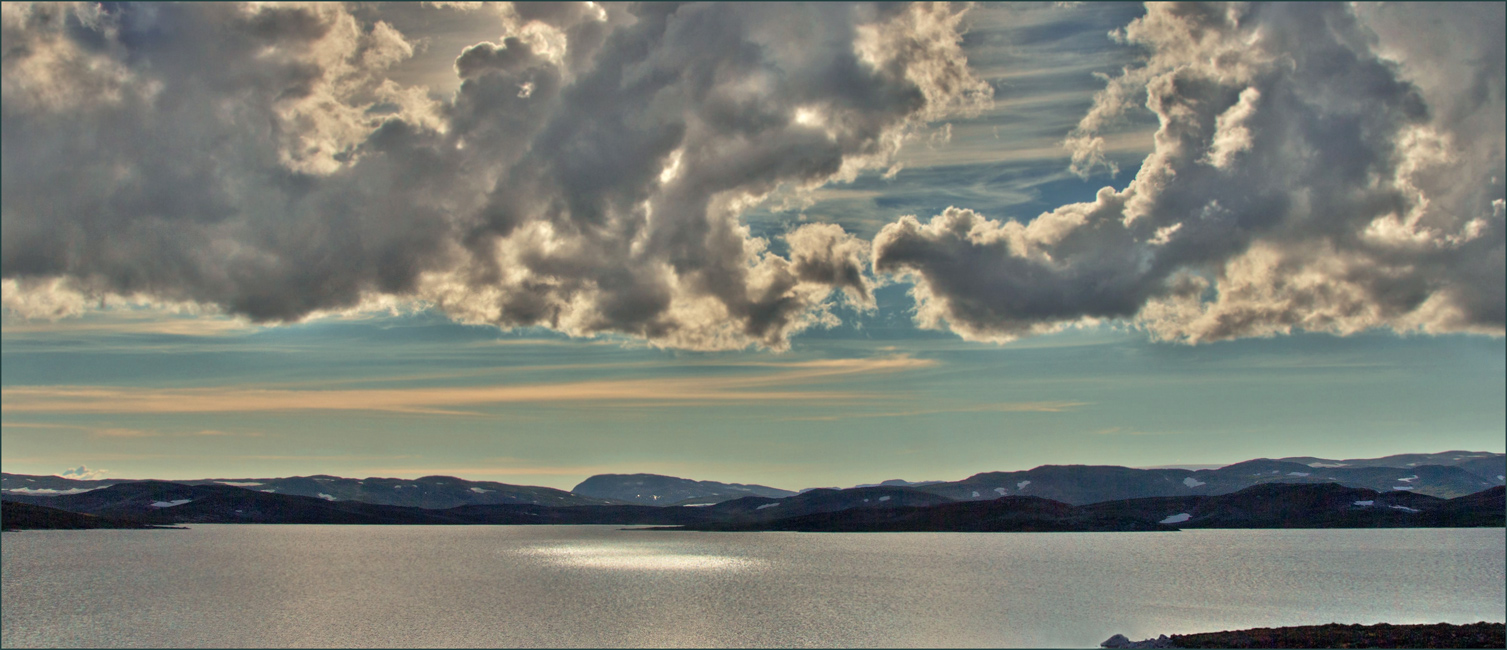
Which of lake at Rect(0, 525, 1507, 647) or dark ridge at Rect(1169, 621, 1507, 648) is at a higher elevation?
dark ridge at Rect(1169, 621, 1507, 648)

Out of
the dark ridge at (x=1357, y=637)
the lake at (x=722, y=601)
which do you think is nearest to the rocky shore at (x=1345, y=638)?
the dark ridge at (x=1357, y=637)

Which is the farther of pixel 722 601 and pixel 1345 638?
pixel 722 601

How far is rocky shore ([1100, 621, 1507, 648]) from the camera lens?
189 ft

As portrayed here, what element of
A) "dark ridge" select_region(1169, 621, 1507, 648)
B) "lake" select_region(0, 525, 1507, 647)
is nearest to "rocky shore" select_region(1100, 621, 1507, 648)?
"dark ridge" select_region(1169, 621, 1507, 648)

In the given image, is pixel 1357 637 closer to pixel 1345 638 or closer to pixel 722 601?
pixel 1345 638

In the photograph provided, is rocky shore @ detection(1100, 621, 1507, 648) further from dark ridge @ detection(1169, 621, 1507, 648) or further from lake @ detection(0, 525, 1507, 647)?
lake @ detection(0, 525, 1507, 647)

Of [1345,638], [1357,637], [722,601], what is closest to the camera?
[1345,638]

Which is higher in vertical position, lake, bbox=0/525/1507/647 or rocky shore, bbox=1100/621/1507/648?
rocky shore, bbox=1100/621/1507/648

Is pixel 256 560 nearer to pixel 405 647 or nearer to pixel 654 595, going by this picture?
pixel 654 595

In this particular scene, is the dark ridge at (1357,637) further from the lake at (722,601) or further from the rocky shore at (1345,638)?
the lake at (722,601)

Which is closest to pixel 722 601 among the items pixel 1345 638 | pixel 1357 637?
pixel 1345 638

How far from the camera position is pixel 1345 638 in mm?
58969

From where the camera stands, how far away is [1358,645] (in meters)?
57.4

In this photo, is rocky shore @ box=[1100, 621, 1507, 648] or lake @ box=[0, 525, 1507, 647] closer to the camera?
rocky shore @ box=[1100, 621, 1507, 648]
